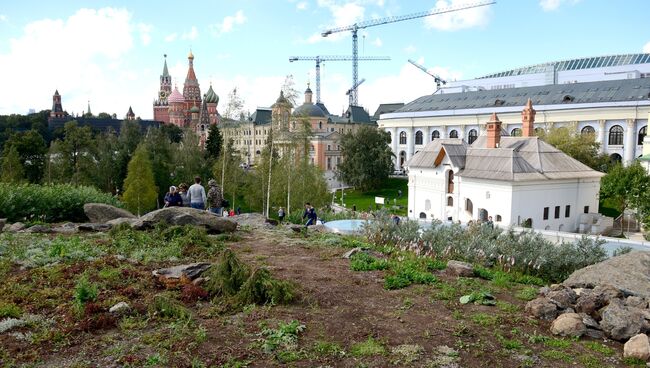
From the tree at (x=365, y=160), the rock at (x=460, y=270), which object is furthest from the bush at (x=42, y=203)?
the tree at (x=365, y=160)

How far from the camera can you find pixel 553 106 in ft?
188

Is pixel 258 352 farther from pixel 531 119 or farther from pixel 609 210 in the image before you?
pixel 609 210

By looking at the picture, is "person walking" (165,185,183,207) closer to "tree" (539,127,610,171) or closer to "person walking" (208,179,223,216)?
"person walking" (208,179,223,216)

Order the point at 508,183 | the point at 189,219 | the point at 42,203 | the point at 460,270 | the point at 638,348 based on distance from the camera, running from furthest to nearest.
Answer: the point at 508,183, the point at 42,203, the point at 189,219, the point at 460,270, the point at 638,348

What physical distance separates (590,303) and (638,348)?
1.39 meters

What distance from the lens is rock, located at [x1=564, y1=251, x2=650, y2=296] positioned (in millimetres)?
8914

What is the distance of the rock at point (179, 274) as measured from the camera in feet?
26.7

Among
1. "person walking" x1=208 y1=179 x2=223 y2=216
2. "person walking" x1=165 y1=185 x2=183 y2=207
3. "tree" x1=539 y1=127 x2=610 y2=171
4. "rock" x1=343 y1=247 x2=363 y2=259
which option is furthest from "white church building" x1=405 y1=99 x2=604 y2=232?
"person walking" x1=165 y1=185 x2=183 y2=207

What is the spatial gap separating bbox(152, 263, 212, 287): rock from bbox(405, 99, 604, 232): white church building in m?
22.5

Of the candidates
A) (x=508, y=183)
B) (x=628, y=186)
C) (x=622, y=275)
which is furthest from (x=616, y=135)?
(x=622, y=275)

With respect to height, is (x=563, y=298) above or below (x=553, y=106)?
below

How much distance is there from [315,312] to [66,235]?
8163 millimetres

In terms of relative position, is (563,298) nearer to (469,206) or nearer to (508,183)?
(508,183)

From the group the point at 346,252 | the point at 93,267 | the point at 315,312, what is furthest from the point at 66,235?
the point at 315,312
